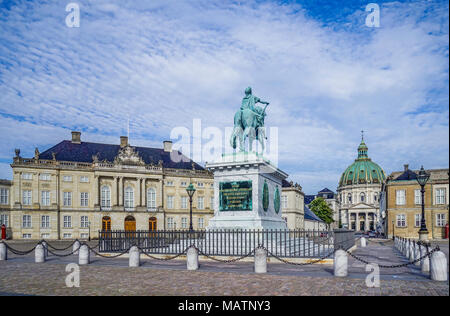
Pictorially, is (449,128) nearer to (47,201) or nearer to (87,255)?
(87,255)

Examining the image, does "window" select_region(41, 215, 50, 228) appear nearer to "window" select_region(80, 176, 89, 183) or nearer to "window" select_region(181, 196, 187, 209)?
"window" select_region(80, 176, 89, 183)

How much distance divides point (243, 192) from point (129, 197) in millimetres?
41627

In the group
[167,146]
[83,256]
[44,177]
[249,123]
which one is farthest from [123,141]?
[83,256]

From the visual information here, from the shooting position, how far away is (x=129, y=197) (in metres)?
58.4

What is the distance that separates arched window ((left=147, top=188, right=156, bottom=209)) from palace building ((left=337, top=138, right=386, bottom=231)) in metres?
126

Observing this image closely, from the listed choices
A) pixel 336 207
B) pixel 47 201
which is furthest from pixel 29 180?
pixel 336 207

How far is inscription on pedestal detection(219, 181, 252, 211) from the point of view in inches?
767

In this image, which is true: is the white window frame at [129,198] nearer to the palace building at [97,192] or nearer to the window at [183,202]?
the palace building at [97,192]

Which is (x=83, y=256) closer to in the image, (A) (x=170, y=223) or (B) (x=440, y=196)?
(A) (x=170, y=223)

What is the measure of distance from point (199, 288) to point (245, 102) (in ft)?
41.4

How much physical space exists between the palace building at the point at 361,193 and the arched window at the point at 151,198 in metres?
126

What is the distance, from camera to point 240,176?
19.9 meters

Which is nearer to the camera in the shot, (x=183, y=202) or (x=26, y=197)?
(x=26, y=197)
